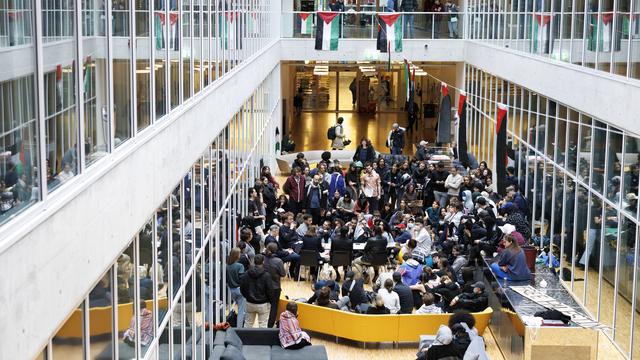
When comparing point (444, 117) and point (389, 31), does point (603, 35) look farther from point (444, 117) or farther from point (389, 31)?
point (389, 31)

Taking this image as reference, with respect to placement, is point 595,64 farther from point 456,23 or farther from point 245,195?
point 456,23

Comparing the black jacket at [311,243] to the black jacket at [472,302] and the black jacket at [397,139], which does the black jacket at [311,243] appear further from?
the black jacket at [397,139]

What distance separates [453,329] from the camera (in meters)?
15.9

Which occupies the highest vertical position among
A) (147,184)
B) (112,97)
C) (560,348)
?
(112,97)

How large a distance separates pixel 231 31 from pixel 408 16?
18.5m

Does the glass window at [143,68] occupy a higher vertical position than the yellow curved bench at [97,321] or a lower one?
higher

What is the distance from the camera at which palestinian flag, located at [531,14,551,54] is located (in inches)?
947

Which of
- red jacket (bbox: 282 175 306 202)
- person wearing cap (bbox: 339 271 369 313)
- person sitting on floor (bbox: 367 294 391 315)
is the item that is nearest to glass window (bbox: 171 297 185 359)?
person sitting on floor (bbox: 367 294 391 315)

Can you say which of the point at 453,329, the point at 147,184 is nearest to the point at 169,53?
the point at 147,184

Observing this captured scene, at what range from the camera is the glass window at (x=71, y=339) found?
23.0ft

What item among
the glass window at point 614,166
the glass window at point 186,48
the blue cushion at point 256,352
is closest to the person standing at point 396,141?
the glass window at point 614,166

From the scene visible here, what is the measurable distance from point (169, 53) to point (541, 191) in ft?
47.2

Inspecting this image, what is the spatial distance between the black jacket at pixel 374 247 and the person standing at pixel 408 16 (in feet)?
58.3

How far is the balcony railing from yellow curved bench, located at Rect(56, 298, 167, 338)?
28153mm
